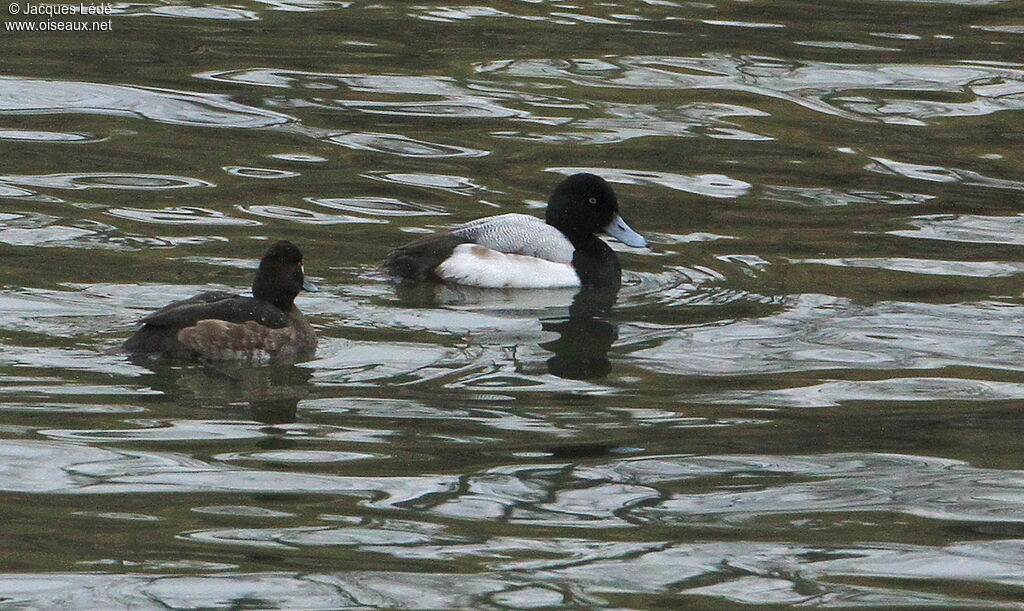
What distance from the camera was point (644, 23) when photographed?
18.0 metres

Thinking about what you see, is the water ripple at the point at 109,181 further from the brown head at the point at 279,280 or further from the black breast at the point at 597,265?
the brown head at the point at 279,280

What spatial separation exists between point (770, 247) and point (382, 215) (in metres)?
2.36

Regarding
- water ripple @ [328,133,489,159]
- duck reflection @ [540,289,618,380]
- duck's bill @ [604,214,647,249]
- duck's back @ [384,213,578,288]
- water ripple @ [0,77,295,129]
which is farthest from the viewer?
water ripple @ [0,77,295,129]

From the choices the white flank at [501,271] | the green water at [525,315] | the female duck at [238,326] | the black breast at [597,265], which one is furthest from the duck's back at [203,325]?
the black breast at [597,265]

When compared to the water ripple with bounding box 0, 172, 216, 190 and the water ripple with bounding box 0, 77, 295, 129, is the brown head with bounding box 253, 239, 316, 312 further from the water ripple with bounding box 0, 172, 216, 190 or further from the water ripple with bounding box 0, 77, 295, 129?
the water ripple with bounding box 0, 77, 295, 129

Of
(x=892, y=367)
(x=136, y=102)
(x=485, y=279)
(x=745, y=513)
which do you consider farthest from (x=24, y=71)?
(x=745, y=513)

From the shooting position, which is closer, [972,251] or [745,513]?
[745,513]

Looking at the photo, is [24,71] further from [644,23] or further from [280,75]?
[644,23]

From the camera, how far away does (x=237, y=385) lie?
854cm

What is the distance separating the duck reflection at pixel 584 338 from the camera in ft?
29.8

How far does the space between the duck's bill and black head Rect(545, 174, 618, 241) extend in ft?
0.09

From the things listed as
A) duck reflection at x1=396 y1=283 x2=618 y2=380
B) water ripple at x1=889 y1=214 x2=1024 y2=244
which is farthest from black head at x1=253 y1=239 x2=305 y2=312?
water ripple at x1=889 y1=214 x2=1024 y2=244

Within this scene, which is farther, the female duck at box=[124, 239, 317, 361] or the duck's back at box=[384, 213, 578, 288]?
the duck's back at box=[384, 213, 578, 288]

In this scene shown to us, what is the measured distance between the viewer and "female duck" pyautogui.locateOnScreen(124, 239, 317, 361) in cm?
866
